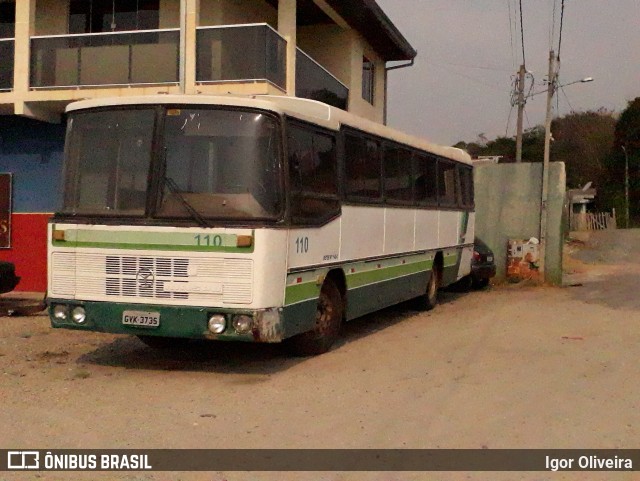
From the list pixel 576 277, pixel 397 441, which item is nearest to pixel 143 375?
pixel 397 441

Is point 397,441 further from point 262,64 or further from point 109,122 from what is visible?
point 262,64

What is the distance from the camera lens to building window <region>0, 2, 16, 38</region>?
18172mm

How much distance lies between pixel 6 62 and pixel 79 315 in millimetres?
10001

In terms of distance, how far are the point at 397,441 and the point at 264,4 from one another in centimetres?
1410

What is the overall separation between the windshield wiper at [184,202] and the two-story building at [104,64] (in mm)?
5974

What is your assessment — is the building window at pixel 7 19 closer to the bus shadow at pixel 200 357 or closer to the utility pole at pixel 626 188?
the bus shadow at pixel 200 357

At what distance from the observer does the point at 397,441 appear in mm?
6340

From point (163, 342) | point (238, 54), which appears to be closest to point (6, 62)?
point (238, 54)

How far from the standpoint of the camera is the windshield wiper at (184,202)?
8.10m

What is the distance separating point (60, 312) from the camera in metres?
8.62

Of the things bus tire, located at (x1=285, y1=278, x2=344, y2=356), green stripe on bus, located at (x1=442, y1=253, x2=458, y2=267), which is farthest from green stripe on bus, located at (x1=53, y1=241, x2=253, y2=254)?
green stripe on bus, located at (x1=442, y1=253, x2=458, y2=267)

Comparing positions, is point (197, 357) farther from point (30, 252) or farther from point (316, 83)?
point (316, 83)

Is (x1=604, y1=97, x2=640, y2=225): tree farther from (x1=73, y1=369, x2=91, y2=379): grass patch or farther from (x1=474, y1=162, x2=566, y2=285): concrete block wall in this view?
(x1=73, y1=369, x2=91, y2=379): grass patch

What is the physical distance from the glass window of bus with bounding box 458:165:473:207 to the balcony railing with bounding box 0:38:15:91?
9.21 m
